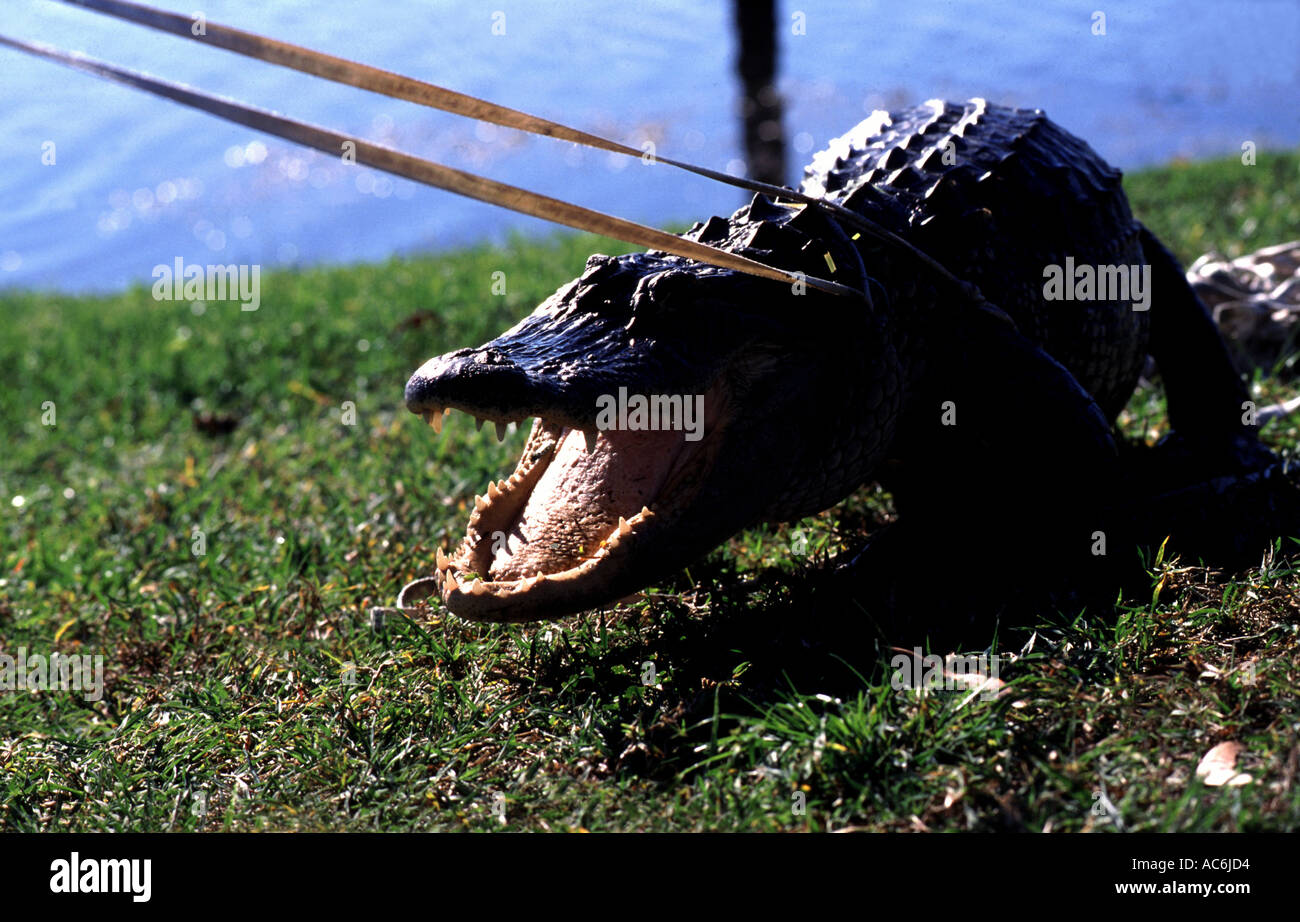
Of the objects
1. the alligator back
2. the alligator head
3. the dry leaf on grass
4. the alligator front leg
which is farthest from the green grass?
the alligator back

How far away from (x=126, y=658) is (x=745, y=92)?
7.72 meters

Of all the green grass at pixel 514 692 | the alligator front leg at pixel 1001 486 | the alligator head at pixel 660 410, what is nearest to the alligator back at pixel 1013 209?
the alligator front leg at pixel 1001 486

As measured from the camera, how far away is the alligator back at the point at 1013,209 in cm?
310

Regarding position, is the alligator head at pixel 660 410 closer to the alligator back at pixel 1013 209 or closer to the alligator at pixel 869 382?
the alligator at pixel 869 382

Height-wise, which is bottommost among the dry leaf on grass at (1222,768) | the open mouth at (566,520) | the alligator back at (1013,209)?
the dry leaf on grass at (1222,768)

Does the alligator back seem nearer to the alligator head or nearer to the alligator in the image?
the alligator

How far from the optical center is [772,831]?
2.21m

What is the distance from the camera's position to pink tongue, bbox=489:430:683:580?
2803 mm

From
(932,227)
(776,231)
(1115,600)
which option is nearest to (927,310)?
(932,227)

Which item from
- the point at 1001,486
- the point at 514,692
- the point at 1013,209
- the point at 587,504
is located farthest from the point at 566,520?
the point at 1013,209

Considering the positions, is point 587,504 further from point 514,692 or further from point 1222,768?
point 1222,768

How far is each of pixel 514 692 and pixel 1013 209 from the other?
1864 millimetres

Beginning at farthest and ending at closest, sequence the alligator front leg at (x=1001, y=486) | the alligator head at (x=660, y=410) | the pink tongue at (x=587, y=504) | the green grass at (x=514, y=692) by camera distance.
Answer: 1. the alligator front leg at (x=1001, y=486)
2. the pink tongue at (x=587, y=504)
3. the alligator head at (x=660, y=410)
4. the green grass at (x=514, y=692)

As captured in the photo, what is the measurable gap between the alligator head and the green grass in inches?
11.6
